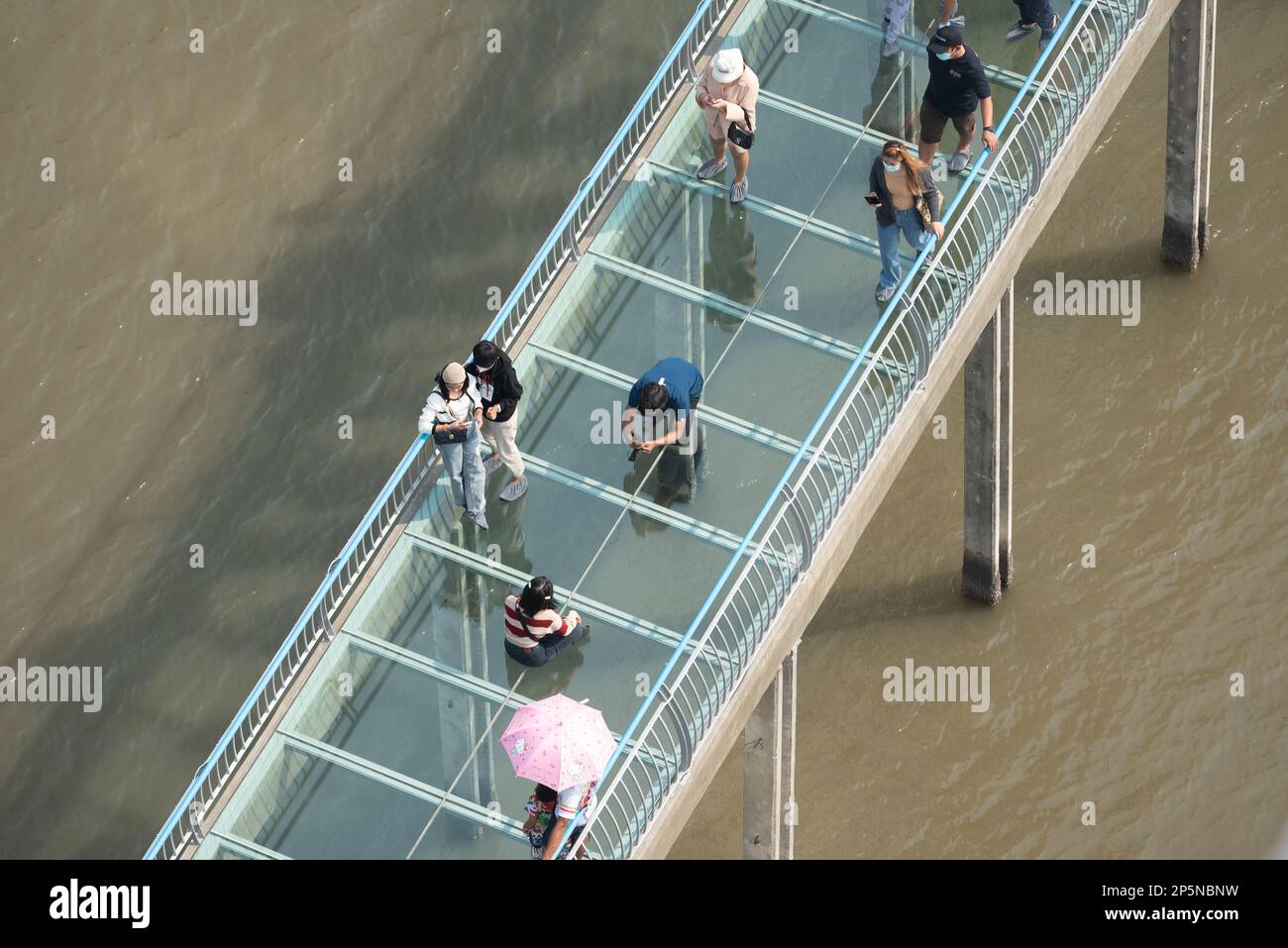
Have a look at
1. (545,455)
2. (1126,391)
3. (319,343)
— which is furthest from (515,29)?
(545,455)

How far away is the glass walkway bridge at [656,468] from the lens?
93.1 ft

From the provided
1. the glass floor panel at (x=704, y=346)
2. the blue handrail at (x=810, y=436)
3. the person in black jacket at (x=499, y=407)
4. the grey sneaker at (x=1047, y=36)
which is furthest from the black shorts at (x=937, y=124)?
the person in black jacket at (x=499, y=407)

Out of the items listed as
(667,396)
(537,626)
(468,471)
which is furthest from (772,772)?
(468,471)

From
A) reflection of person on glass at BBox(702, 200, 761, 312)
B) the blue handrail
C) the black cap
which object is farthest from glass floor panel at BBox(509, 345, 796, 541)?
the black cap

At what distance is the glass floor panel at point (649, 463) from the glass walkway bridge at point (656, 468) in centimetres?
2

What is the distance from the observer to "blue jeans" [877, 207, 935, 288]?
3020 cm

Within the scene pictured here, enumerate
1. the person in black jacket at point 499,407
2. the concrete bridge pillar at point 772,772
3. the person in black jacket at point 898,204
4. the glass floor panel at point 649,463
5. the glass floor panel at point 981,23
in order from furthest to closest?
1. the glass floor panel at point 981,23
2. the concrete bridge pillar at point 772,772
3. the person in black jacket at point 898,204
4. the glass floor panel at point 649,463
5. the person in black jacket at point 499,407

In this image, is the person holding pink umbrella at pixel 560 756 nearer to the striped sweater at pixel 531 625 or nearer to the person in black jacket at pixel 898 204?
the striped sweater at pixel 531 625

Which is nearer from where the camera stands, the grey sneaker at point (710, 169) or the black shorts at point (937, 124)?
the black shorts at point (937, 124)

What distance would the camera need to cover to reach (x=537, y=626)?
93.4 feet

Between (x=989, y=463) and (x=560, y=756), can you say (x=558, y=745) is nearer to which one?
→ (x=560, y=756)

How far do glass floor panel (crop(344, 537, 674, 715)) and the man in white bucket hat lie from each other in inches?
173

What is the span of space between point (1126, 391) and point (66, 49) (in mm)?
12692

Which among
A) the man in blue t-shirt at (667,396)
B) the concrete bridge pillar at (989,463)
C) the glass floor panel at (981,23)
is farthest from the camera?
the concrete bridge pillar at (989,463)
